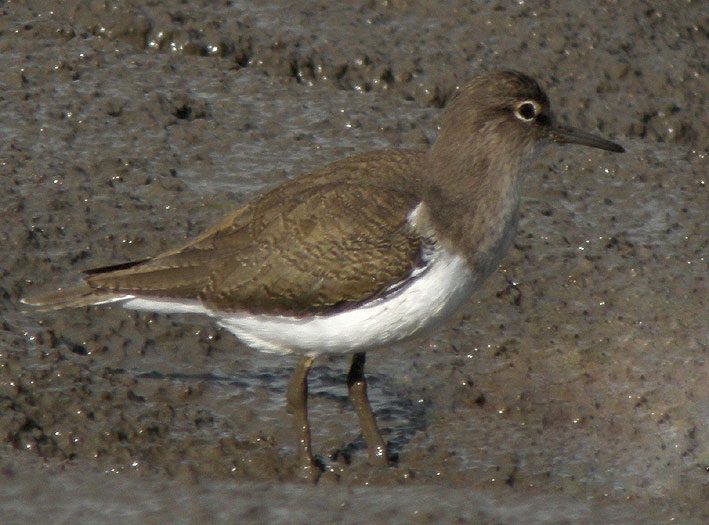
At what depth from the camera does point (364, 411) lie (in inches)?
257

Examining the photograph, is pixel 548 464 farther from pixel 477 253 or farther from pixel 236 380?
pixel 236 380

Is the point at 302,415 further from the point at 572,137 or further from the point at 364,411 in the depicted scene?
the point at 572,137

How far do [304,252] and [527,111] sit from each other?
1.42 meters

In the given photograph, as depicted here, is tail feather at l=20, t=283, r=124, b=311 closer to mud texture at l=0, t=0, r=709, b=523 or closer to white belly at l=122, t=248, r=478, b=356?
mud texture at l=0, t=0, r=709, b=523

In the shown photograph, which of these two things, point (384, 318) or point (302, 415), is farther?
point (302, 415)

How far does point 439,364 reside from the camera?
7289 millimetres

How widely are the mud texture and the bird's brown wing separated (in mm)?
777

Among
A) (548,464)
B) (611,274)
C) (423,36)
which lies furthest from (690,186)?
(548,464)

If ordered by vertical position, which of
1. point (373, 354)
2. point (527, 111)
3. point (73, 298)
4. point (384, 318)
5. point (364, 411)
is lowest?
point (373, 354)

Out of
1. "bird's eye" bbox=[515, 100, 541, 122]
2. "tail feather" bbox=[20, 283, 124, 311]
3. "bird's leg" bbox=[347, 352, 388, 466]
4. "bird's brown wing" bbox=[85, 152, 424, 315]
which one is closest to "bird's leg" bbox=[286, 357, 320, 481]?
"bird's leg" bbox=[347, 352, 388, 466]

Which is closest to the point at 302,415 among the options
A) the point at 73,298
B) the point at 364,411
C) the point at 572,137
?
the point at 364,411

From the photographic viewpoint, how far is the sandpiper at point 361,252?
239 inches

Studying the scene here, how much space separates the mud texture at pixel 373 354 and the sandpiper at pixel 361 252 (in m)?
0.47

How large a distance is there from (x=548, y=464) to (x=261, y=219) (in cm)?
196
